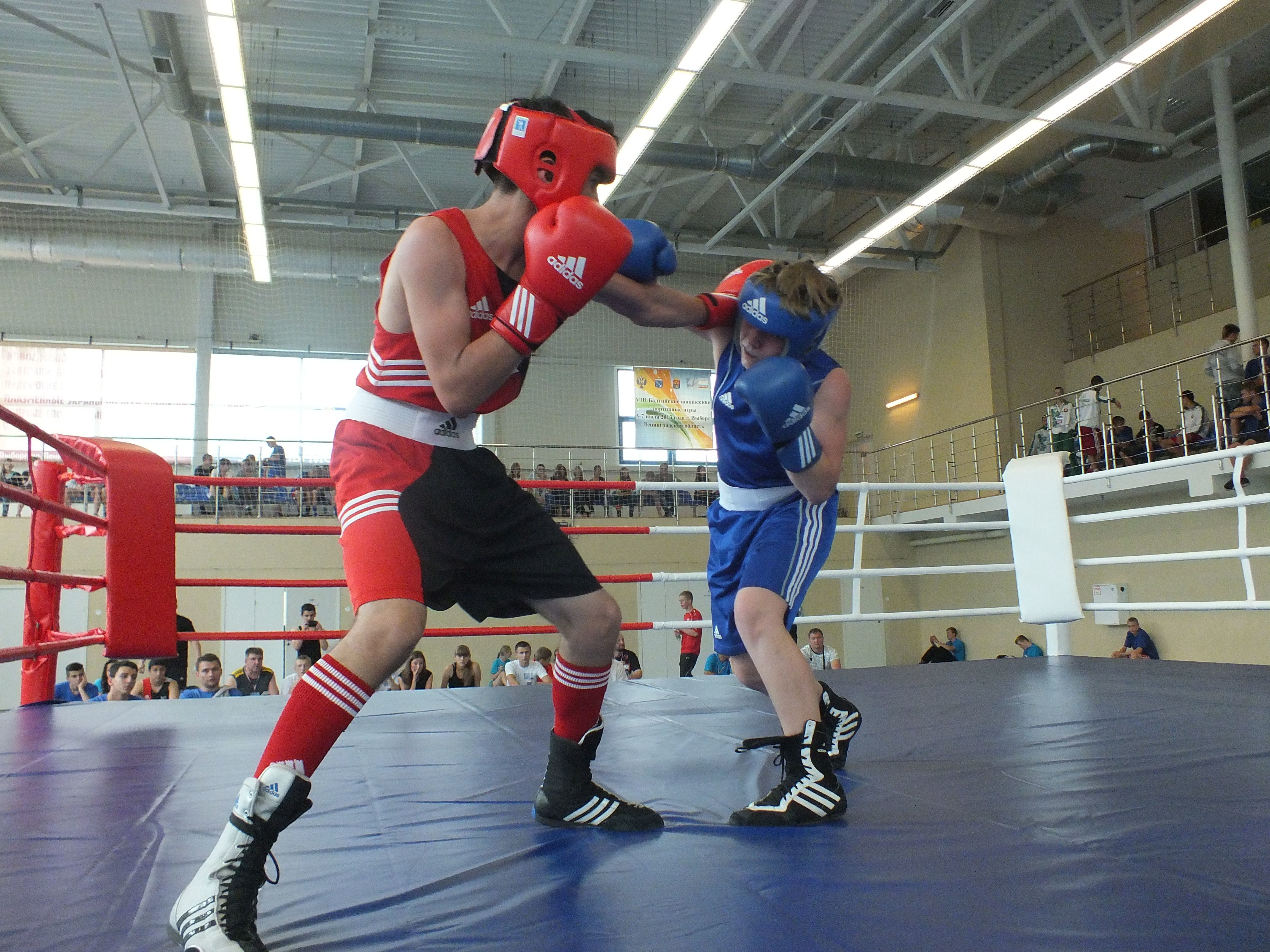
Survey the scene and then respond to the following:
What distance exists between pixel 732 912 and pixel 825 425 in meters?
1.04

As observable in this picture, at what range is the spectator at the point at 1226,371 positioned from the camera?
308 inches

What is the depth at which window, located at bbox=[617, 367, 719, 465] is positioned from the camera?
1323 cm

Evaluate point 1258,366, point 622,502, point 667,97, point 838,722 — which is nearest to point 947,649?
point 1258,366

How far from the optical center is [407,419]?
57.8 inches

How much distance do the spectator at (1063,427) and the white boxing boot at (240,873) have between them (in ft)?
30.8

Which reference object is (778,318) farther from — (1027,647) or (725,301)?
(1027,647)

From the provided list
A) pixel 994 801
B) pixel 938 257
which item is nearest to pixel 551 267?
pixel 994 801

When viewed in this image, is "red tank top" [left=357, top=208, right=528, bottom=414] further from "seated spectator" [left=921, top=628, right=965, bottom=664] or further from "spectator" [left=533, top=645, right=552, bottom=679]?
"seated spectator" [left=921, top=628, right=965, bottom=664]

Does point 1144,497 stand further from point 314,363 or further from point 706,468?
point 314,363

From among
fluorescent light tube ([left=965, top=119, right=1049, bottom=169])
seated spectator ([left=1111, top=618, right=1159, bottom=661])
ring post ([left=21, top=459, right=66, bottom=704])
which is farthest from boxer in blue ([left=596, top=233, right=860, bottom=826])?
seated spectator ([left=1111, top=618, right=1159, bottom=661])

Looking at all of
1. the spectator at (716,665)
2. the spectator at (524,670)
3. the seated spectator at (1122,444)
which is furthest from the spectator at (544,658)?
the seated spectator at (1122,444)

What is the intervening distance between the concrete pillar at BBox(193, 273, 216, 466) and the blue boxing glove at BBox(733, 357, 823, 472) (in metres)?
11.5

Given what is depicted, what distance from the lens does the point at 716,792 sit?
182 cm

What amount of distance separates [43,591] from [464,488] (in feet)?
8.54
